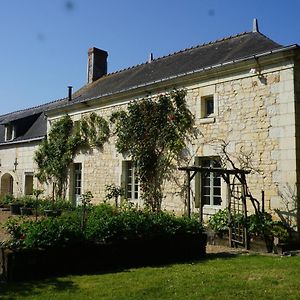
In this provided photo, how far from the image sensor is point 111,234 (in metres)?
6.37

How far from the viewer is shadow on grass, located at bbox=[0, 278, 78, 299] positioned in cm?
477

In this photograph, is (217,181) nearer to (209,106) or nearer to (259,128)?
(259,128)

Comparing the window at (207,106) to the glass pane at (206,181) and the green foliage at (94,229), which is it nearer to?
the glass pane at (206,181)

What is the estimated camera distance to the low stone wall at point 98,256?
17.9 ft

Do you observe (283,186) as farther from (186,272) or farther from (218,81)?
(186,272)

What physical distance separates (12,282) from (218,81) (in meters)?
7.13

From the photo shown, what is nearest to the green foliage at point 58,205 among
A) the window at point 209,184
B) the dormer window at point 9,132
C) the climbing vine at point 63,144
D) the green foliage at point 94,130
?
the climbing vine at point 63,144

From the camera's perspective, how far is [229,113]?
10000 millimetres

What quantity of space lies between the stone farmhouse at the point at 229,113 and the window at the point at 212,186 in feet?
0.09

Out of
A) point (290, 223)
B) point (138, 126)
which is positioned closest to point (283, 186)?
point (290, 223)

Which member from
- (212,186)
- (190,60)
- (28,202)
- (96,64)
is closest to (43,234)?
(212,186)

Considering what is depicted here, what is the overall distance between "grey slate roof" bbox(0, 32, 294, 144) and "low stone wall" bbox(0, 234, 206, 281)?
5.01 meters

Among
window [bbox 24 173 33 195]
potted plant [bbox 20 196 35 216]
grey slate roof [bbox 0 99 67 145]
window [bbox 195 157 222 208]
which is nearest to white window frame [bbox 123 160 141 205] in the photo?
window [bbox 195 157 222 208]

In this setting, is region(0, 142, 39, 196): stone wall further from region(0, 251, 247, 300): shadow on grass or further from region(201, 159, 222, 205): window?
region(0, 251, 247, 300): shadow on grass
